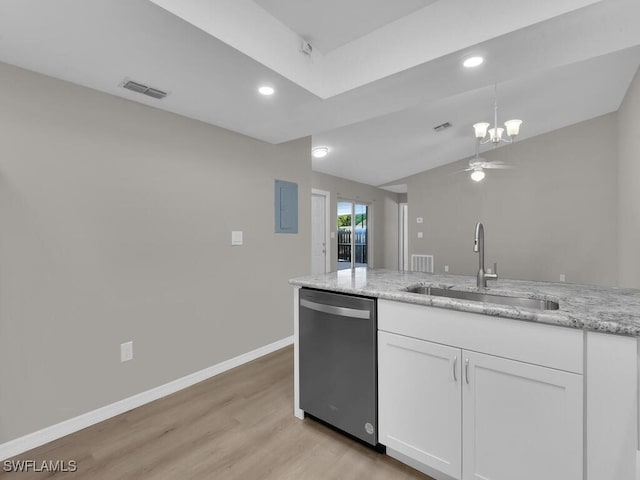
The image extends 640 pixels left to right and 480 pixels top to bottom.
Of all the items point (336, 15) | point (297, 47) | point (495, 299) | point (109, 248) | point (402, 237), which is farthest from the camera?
point (402, 237)

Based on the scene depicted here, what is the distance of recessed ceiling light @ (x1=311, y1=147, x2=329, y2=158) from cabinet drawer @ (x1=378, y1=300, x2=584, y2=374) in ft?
11.2

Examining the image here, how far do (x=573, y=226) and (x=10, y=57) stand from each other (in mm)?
6957

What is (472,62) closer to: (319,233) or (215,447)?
(215,447)

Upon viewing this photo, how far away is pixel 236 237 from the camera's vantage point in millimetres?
2920

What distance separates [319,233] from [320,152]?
5.37 feet

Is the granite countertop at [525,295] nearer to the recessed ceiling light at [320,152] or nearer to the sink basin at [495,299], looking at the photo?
the sink basin at [495,299]

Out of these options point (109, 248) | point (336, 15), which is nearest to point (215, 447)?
point (109, 248)

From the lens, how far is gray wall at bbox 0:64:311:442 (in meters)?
1.78

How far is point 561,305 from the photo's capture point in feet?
4.35

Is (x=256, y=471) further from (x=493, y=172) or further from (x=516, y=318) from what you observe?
(x=493, y=172)

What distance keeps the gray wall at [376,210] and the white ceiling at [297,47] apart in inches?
129

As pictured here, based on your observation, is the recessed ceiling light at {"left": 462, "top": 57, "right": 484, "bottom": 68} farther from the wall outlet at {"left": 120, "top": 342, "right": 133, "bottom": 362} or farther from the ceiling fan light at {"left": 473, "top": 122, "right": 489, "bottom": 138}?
the wall outlet at {"left": 120, "top": 342, "right": 133, "bottom": 362}

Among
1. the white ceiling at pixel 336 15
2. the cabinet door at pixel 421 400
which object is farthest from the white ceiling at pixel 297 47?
the cabinet door at pixel 421 400

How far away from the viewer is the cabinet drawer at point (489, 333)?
1154mm
